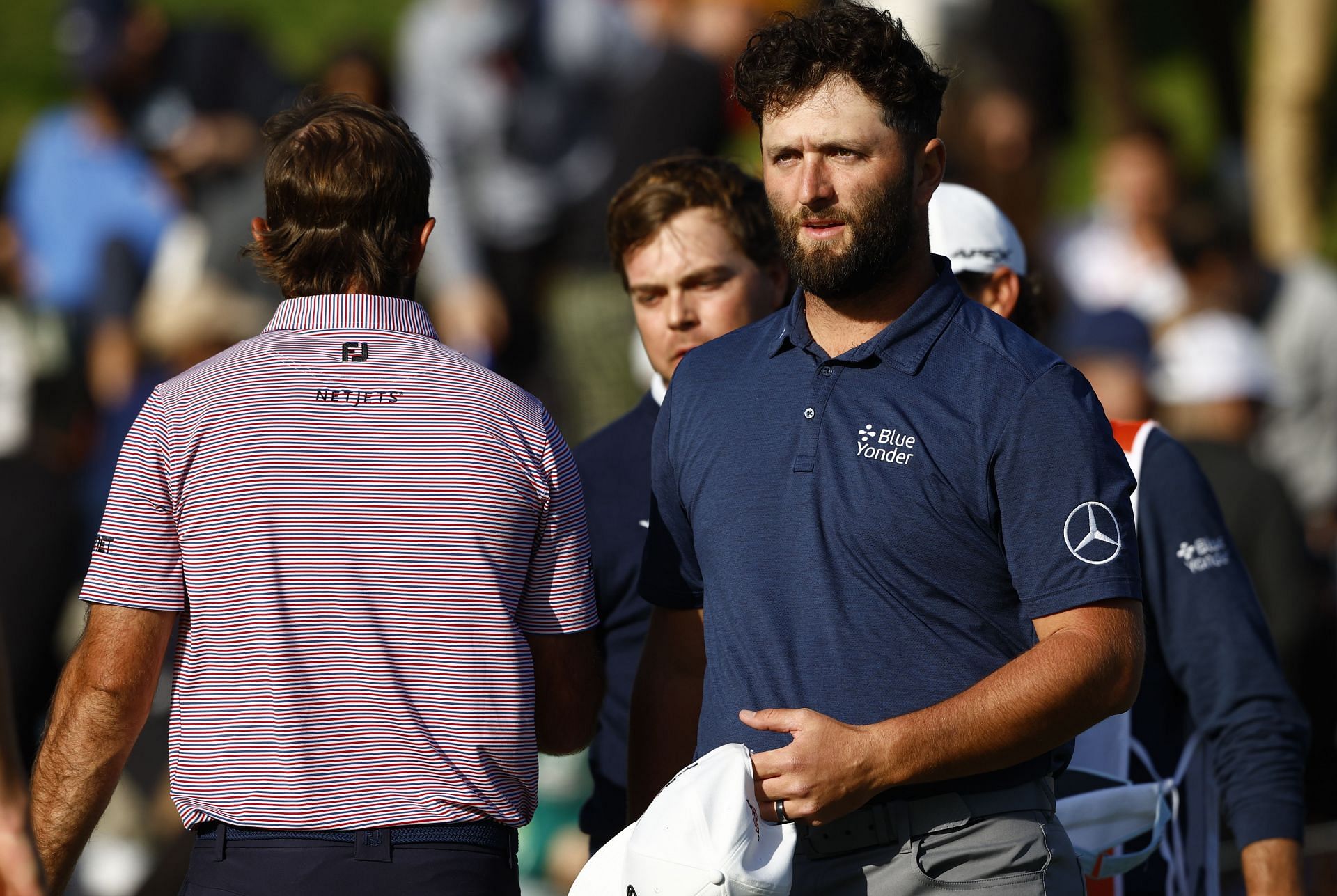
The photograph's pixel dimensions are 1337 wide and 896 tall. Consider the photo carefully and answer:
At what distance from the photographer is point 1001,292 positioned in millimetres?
4090

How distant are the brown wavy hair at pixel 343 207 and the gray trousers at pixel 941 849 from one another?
1.30 m

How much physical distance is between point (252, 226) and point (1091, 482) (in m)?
1.66

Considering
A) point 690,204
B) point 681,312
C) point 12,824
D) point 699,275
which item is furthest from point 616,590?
point 12,824

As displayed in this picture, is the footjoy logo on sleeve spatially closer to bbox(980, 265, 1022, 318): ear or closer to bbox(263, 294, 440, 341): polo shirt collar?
bbox(263, 294, 440, 341): polo shirt collar

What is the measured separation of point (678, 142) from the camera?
8031mm

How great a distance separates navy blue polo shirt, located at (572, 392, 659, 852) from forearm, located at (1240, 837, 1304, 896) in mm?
1410

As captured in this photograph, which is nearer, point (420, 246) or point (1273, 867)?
point (420, 246)

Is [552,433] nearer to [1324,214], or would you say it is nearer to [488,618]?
[488,618]

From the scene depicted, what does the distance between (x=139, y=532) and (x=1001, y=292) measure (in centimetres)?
210

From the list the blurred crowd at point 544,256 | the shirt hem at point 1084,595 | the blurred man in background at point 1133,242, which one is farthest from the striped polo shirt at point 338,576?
the blurred man in background at point 1133,242

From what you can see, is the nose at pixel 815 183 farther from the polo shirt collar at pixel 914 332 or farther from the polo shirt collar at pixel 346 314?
the polo shirt collar at pixel 346 314

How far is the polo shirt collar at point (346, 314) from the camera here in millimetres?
3145

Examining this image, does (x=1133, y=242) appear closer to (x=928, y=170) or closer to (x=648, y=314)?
(x=648, y=314)

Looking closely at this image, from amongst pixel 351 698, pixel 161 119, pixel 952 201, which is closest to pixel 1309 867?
pixel 952 201
